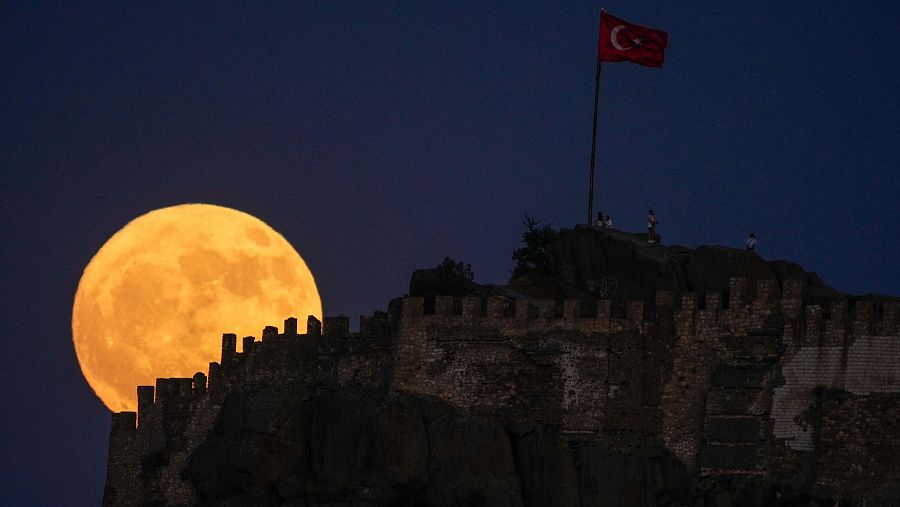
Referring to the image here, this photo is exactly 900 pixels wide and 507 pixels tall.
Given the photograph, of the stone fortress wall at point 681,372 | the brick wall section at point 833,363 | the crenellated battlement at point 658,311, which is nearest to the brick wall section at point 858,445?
the stone fortress wall at point 681,372

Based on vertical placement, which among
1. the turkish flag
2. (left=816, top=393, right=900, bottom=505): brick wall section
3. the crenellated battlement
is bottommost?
(left=816, top=393, right=900, bottom=505): brick wall section

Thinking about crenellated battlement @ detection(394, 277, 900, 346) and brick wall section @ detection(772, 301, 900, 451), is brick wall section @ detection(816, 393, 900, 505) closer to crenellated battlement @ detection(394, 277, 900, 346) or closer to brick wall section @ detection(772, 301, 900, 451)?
brick wall section @ detection(772, 301, 900, 451)

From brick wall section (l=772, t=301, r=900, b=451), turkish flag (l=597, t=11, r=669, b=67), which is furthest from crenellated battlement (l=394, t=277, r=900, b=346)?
turkish flag (l=597, t=11, r=669, b=67)

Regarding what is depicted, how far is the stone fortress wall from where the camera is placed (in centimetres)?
10800

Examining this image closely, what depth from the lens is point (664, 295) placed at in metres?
113

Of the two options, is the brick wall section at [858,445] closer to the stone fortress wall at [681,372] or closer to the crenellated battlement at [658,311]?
the stone fortress wall at [681,372]

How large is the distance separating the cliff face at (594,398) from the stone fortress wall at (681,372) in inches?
2.8

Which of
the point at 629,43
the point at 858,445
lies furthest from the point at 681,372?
the point at 629,43

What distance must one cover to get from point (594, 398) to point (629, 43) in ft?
57.8

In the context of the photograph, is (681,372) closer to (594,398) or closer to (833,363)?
(594,398)

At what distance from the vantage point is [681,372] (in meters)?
112

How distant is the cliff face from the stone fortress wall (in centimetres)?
7

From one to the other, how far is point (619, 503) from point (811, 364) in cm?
822

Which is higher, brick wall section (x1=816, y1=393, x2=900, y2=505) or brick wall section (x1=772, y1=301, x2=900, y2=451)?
brick wall section (x1=772, y1=301, x2=900, y2=451)
